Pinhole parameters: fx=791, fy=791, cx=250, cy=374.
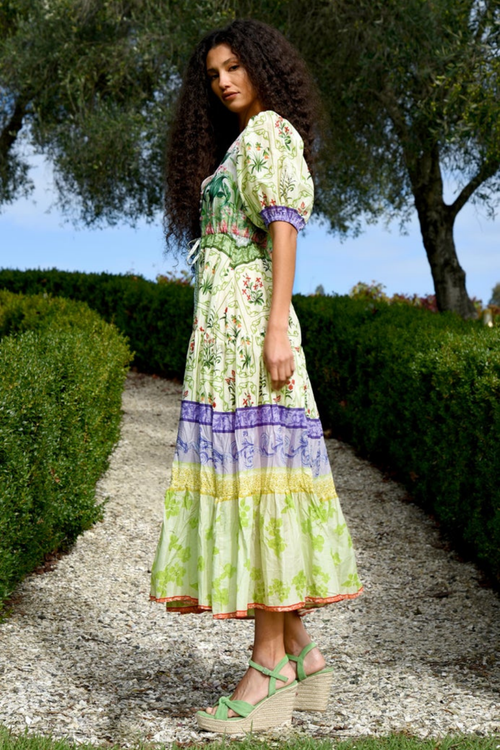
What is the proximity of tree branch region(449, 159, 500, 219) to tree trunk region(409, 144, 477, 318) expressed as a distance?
55 mm

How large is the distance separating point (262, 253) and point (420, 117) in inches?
347

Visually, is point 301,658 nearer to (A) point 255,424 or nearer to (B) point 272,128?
(A) point 255,424

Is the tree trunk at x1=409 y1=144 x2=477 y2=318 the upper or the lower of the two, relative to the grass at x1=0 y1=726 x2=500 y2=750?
upper

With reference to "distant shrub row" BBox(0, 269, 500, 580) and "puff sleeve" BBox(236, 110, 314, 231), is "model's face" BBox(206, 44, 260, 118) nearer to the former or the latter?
"puff sleeve" BBox(236, 110, 314, 231)

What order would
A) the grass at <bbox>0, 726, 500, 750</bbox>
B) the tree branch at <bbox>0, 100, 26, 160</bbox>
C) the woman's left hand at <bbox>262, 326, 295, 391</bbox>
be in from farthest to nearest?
the tree branch at <bbox>0, 100, 26, 160</bbox>, the grass at <bbox>0, 726, 500, 750</bbox>, the woman's left hand at <bbox>262, 326, 295, 391</bbox>

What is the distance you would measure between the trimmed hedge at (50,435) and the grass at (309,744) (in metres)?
1.12

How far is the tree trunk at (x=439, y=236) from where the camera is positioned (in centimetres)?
1227

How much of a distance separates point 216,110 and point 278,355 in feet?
3.69

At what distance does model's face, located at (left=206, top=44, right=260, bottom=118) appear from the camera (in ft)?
9.64

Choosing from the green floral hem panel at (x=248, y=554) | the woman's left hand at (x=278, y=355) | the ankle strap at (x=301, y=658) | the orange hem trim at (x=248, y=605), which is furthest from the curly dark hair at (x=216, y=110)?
the ankle strap at (x=301, y=658)

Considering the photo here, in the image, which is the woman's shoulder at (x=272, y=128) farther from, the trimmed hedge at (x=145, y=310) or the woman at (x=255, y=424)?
the trimmed hedge at (x=145, y=310)

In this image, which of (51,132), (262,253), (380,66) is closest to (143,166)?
Answer: (51,132)

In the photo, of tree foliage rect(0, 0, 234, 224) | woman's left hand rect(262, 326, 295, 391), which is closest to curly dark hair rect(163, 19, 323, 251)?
woman's left hand rect(262, 326, 295, 391)

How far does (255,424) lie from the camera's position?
2.75 metres
